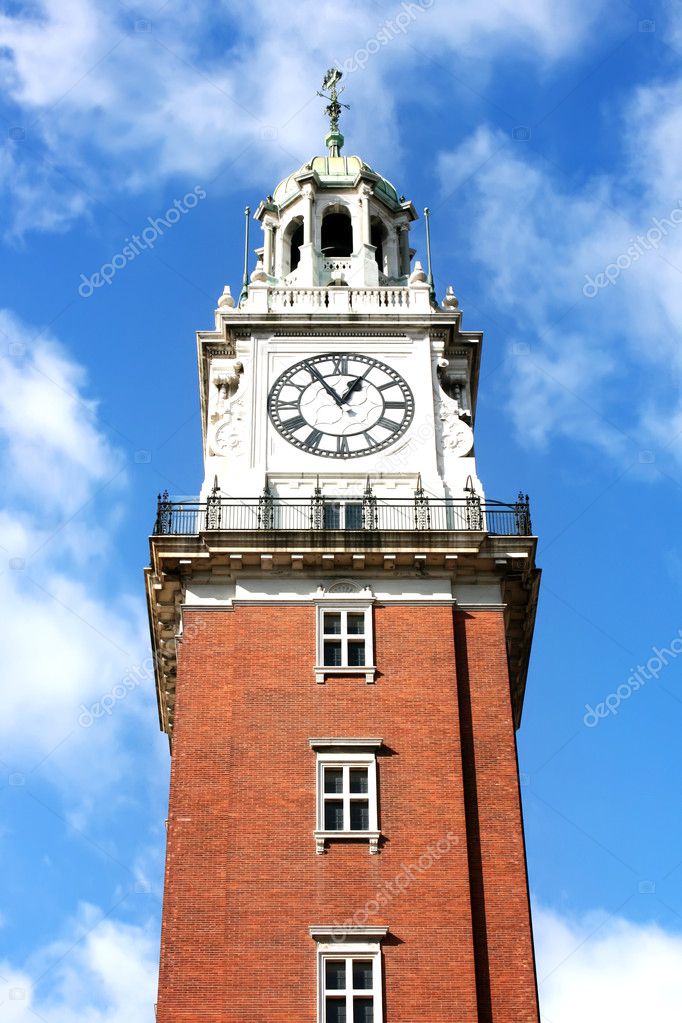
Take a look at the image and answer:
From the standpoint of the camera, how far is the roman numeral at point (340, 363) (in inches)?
1957

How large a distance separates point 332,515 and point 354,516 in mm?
579

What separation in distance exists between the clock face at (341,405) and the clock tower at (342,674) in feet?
0.23

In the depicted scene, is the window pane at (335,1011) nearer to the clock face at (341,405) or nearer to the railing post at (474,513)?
the railing post at (474,513)

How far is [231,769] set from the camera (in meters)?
41.2

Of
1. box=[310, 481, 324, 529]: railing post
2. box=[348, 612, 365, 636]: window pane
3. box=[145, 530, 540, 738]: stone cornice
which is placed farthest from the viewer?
box=[310, 481, 324, 529]: railing post

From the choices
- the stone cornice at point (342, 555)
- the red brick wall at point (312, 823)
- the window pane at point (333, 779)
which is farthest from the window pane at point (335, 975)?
the stone cornice at point (342, 555)

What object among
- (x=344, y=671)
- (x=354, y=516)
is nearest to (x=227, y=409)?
(x=354, y=516)

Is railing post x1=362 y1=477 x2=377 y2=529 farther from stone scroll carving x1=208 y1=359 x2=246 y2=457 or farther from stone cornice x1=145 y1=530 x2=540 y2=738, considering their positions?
stone scroll carving x1=208 y1=359 x2=246 y2=457

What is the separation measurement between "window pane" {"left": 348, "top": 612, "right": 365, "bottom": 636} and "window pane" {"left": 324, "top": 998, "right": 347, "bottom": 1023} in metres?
9.70

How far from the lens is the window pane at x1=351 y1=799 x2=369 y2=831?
4038 cm

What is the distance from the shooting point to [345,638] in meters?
43.6

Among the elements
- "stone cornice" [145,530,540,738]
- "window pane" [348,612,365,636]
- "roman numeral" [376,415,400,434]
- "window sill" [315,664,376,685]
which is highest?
"roman numeral" [376,415,400,434]

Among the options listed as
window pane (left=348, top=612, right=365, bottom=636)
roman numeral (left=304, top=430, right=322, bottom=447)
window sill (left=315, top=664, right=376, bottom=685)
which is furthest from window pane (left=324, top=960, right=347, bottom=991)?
roman numeral (left=304, top=430, right=322, bottom=447)

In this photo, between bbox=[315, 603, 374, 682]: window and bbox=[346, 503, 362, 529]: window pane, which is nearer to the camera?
bbox=[315, 603, 374, 682]: window
